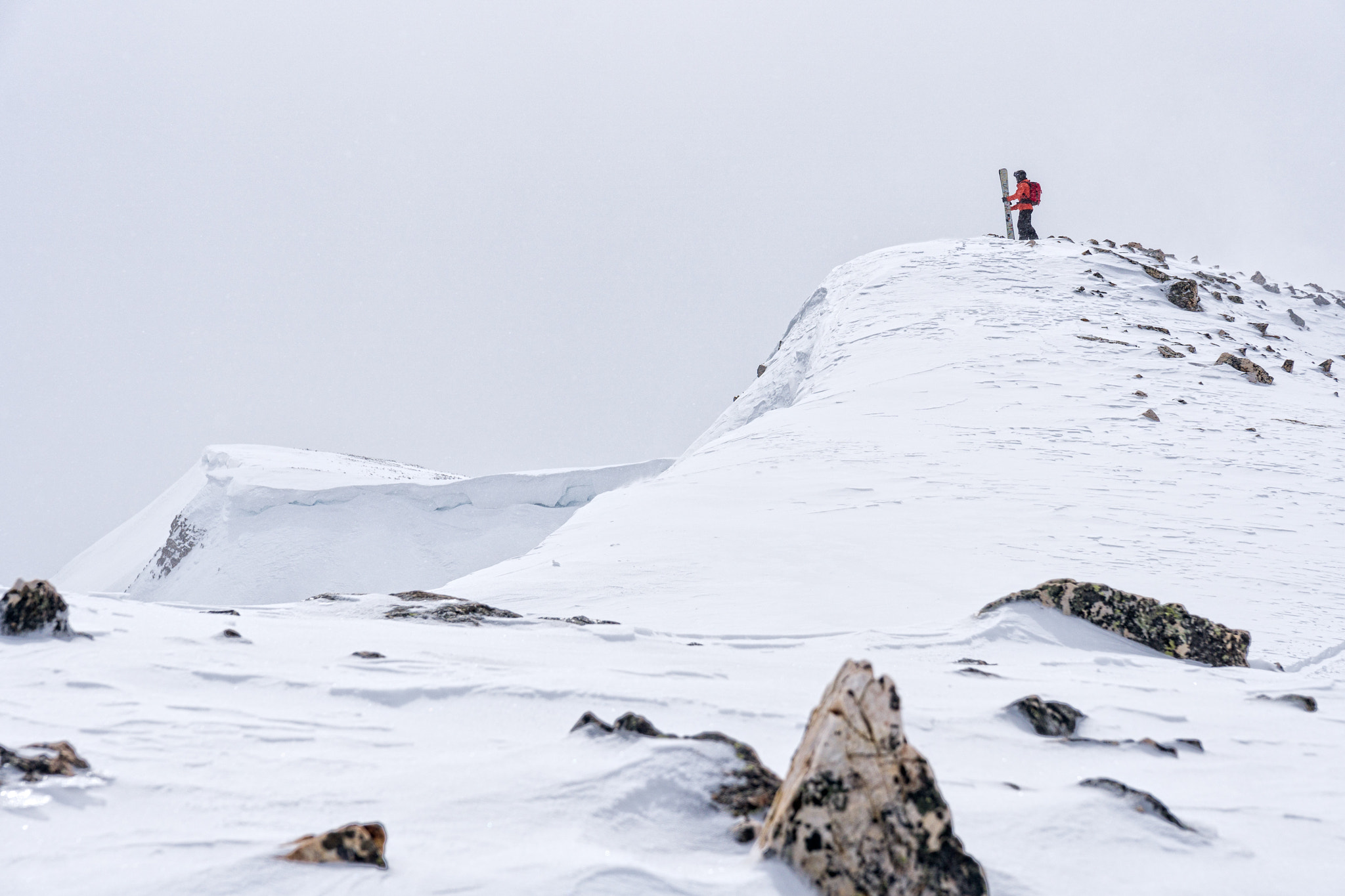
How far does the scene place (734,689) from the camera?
→ 3102 millimetres

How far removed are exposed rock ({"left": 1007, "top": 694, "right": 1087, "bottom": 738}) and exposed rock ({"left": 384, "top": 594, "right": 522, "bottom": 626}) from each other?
2.56 m

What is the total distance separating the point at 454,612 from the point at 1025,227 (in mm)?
19618

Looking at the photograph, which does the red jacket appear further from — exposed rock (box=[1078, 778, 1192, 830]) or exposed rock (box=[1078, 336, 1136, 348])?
exposed rock (box=[1078, 778, 1192, 830])

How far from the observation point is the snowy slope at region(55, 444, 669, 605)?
18875 mm

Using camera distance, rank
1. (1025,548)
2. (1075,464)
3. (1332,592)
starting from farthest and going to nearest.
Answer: (1075,464)
(1025,548)
(1332,592)

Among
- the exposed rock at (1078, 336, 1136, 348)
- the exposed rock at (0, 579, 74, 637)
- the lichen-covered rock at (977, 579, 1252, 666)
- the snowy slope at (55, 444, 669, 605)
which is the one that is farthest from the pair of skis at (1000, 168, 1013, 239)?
the exposed rock at (0, 579, 74, 637)

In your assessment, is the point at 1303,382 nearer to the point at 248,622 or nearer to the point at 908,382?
the point at 908,382

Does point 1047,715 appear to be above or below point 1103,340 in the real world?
below

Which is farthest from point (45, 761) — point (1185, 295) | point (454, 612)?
point (1185, 295)

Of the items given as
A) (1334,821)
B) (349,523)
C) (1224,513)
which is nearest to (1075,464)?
(1224,513)

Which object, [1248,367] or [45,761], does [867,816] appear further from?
[1248,367]

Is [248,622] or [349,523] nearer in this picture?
[248,622]

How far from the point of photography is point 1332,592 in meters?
5.53

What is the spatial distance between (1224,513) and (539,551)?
6.22m
